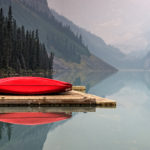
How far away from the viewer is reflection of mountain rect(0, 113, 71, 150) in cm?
596

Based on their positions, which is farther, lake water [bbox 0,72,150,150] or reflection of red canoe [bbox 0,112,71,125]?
reflection of red canoe [bbox 0,112,71,125]

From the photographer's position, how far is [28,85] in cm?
1300

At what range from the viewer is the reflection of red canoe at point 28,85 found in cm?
1291

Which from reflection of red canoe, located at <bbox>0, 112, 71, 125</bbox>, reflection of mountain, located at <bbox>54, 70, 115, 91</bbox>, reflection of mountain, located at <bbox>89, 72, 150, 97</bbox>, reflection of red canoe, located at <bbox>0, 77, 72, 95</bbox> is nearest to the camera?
reflection of red canoe, located at <bbox>0, 112, 71, 125</bbox>

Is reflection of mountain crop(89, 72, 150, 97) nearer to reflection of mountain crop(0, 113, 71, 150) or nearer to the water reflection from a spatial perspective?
the water reflection

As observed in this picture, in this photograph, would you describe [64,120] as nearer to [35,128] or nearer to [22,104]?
[35,128]

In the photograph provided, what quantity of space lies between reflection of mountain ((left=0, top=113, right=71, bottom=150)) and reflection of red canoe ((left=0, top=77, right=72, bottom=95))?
202 inches

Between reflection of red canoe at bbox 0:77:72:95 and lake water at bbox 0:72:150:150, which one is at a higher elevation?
reflection of red canoe at bbox 0:77:72:95

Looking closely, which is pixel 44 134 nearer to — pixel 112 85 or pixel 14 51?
pixel 112 85

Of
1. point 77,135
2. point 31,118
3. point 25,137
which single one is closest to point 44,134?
point 25,137

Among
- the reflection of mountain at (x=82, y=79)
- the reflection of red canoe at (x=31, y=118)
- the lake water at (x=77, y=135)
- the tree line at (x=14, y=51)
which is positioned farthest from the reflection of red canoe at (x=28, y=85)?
the tree line at (x=14, y=51)

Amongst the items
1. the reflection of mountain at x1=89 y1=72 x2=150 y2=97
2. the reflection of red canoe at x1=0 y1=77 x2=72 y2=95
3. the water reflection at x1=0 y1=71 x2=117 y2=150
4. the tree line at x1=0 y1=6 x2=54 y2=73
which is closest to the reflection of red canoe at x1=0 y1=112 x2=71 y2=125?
the water reflection at x1=0 y1=71 x2=117 y2=150

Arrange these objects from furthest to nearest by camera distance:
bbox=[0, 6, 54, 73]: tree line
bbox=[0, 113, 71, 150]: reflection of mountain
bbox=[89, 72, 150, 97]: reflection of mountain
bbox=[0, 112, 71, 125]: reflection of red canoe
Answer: bbox=[0, 6, 54, 73]: tree line → bbox=[89, 72, 150, 97]: reflection of mountain → bbox=[0, 112, 71, 125]: reflection of red canoe → bbox=[0, 113, 71, 150]: reflection of mountain

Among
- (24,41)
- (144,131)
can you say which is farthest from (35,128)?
(24,41)
